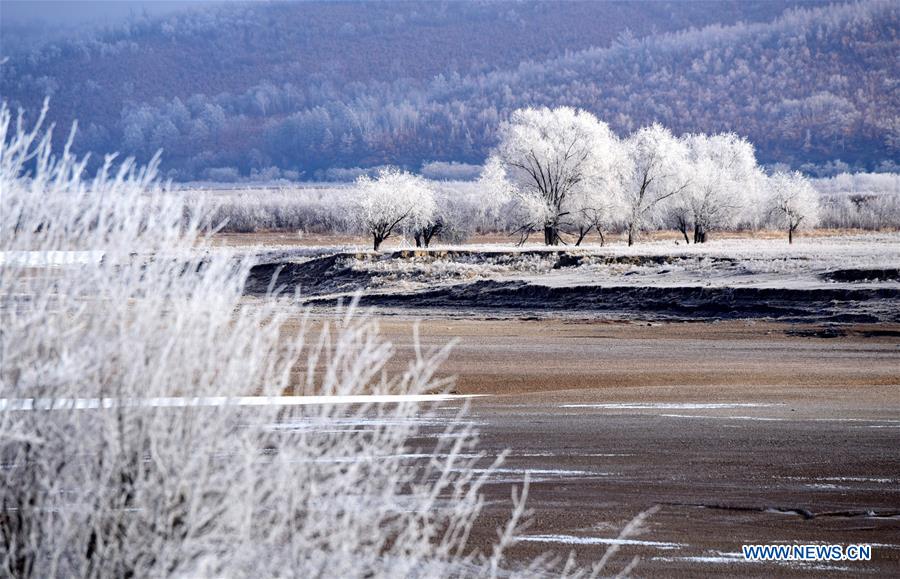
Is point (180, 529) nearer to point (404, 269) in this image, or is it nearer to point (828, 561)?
point (828, 561)

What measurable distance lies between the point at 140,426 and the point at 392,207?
54201 millimetres

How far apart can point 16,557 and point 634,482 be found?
21.3 ft

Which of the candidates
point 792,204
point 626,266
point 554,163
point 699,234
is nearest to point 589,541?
point 626,266

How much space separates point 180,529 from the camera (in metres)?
5.85

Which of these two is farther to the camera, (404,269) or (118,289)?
(404,269)

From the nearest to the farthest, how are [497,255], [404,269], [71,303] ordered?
1. [71,303]
2. [404,269]
3. [497,255]

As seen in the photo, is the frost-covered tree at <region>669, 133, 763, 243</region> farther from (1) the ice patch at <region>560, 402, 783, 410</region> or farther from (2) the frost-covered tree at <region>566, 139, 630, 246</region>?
(1) the ice patch at <region>560, 402, 783, 410</region>

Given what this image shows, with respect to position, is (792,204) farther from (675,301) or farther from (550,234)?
(675,301)

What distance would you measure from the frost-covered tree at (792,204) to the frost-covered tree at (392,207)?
810 inches

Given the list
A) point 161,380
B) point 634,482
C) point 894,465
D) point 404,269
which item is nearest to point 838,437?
point 894,465

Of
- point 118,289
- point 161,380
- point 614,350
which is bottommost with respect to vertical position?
point 614,350

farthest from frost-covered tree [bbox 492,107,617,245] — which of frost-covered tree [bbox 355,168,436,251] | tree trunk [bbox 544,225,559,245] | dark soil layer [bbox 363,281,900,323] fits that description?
dark soil layer [bbox 363,281,900,323]

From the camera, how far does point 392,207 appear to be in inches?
2363

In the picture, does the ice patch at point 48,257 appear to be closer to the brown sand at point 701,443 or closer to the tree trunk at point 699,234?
the brown sand at point 701,443
